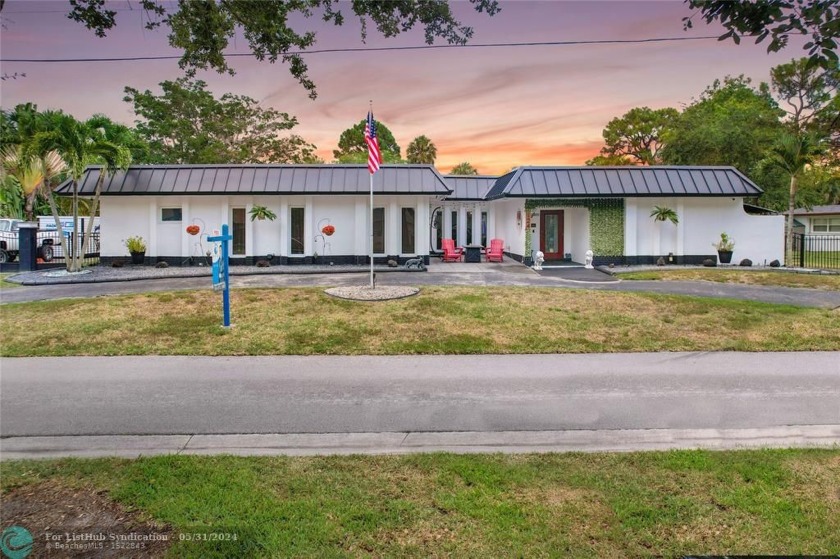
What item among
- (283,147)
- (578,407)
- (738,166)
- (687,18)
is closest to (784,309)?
(578,407)

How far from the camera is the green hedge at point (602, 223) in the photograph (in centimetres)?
2184

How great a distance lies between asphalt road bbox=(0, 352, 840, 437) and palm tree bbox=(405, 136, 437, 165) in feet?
160

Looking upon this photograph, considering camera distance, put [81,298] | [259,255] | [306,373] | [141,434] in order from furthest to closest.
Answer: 1. [259,255]
2. [81,298]
3. [306,373]
4. [141,434]

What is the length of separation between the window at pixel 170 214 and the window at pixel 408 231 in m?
9.28

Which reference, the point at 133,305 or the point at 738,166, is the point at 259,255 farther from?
the point at 738,166

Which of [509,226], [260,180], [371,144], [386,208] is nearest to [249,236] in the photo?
[260,180]

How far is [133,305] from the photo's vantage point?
477 inches

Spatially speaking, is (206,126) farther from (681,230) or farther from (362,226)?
(681,230)

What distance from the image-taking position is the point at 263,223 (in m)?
21.5

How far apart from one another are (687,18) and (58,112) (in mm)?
20286

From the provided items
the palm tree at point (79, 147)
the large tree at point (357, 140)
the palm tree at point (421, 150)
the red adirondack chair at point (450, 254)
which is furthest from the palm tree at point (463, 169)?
the palm tree at point (79, 147)

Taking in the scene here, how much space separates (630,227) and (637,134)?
3246 centimetres

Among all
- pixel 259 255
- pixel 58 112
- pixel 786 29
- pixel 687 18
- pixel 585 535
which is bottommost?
pixel 585 535

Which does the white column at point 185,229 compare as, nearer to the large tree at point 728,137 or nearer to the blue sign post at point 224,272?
the blue sign post at point 224,272
